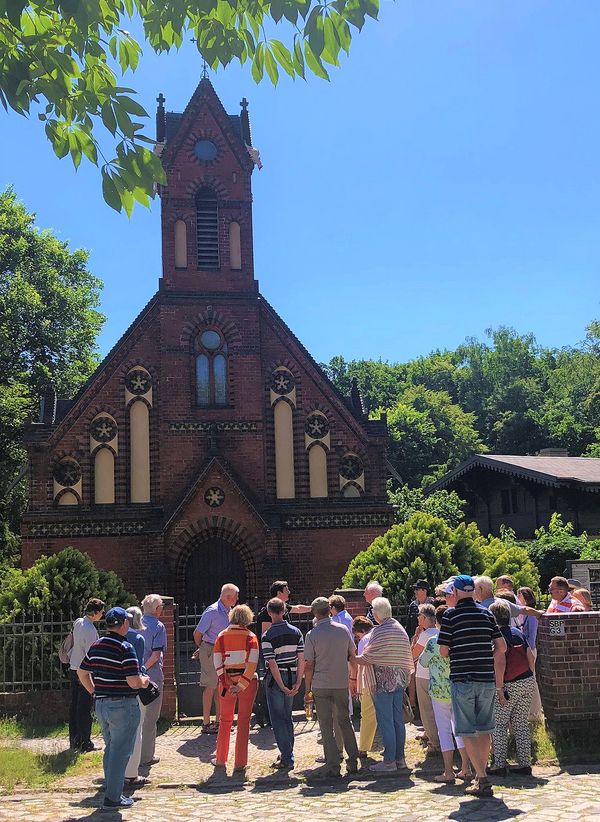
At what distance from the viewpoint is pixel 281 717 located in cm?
830

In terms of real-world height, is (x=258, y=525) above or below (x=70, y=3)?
below

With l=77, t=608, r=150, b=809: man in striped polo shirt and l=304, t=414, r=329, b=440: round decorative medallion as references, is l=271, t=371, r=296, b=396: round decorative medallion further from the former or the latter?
l=77, t=608, r=150, b=809: man in striped polo shirt

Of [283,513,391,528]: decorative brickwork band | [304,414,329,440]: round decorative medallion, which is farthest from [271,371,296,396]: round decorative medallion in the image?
[283,513,391,528]: decorative brickwork band

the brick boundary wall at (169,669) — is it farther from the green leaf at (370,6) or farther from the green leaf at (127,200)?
the green leaf at (370,6)

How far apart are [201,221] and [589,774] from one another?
53.4 ft

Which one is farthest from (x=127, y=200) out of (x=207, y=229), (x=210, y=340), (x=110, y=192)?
(x=207, y=229)

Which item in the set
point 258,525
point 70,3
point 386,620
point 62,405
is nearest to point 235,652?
point 386,620

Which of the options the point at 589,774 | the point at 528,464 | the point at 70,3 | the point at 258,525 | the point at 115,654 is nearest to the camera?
the point at 70,3

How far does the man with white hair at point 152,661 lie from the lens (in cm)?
877

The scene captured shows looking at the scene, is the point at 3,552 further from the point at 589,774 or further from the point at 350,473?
the point at 589,774

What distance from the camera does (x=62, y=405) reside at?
67.1ft

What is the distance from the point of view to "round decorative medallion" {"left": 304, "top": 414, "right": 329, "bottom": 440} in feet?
65.6

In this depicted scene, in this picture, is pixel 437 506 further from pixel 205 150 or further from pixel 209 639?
pixel 209 639

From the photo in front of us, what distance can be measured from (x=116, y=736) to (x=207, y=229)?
15.7 m
